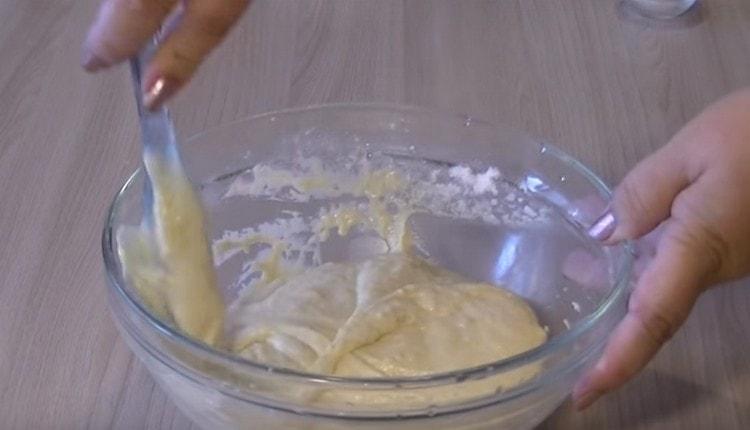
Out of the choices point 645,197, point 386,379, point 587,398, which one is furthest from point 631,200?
point 386,379

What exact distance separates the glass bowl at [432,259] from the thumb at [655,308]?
18 millimetres

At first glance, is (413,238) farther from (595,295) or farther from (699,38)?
(699,38)

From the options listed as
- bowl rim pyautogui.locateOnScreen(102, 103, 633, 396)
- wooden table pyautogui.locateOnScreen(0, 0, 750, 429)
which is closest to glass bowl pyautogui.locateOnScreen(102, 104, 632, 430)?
bowl rim pyautogui.locateOnScreen(102, 103, 633, 396)

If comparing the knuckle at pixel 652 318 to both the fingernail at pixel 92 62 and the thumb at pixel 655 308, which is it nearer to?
the thumb at pixel 655 308

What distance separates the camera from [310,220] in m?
0.94

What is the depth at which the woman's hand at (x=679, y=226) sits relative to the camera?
2.36ft

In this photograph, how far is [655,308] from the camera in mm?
731

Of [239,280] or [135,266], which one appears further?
[239,280]

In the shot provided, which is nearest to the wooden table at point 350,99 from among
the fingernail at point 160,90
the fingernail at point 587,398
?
the fingernail at point 587,398

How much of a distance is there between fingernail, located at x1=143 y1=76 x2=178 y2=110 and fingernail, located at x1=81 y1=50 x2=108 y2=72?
0.11 ft

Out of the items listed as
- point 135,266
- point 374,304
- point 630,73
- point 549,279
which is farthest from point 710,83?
Result: point 135,266

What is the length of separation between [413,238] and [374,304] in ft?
0.48

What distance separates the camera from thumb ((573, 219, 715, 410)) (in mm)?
708

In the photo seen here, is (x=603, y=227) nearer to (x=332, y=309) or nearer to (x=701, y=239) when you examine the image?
(x=701, y=239)
